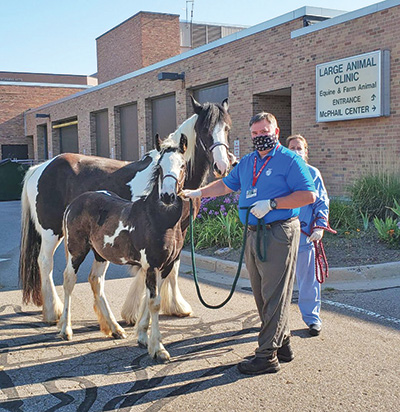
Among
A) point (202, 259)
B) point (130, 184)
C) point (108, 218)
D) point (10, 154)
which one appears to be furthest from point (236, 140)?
point (10, 154)

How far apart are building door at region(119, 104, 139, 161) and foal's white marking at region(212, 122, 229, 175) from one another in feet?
67.3

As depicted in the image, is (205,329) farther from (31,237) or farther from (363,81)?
(363,81)

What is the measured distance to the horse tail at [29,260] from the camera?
6.54 metres

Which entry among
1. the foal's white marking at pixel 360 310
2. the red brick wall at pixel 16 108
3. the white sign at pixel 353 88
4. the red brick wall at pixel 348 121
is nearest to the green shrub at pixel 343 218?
the red brick wall at pixel 348 121

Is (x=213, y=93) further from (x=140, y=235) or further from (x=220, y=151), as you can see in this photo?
(x=140, y=235)

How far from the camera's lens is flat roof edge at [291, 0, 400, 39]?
13.1 metres

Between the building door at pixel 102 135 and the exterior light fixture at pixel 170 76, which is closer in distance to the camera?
the exterior light fixture at pixel 170 76

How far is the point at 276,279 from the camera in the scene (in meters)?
4.27

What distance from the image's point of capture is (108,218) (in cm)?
522

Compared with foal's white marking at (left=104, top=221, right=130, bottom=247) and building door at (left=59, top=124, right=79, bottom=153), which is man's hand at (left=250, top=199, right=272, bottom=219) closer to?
foal's white marking at (left=104, top=221, right=130, bottom=247)

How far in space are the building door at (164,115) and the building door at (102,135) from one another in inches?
209

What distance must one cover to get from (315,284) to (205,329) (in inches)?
51.4

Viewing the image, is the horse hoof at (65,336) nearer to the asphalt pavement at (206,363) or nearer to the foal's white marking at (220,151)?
the asphalt pavement at (206,363)

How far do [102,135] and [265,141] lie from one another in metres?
25.9
